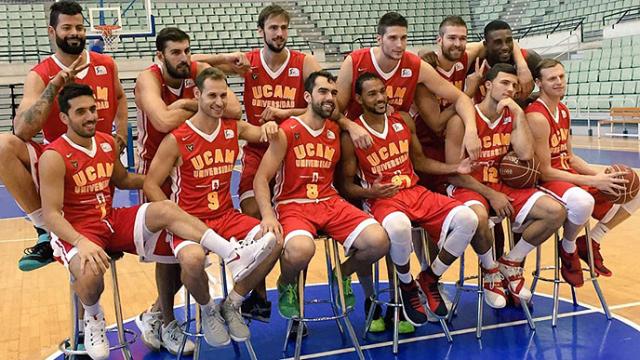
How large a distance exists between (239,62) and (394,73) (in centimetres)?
108

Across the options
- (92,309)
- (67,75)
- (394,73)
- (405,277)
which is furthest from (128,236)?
(394,73)

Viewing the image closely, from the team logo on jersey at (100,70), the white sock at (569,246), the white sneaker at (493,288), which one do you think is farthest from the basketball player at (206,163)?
the white sock at (569,246)

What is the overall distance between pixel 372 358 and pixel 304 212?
39.0 inches

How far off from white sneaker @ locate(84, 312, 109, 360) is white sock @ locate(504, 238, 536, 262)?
260 cm

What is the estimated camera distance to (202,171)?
3.93m

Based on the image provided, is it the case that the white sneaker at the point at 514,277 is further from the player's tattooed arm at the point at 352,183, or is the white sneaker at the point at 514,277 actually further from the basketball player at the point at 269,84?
the basketball player at the point at 269,84

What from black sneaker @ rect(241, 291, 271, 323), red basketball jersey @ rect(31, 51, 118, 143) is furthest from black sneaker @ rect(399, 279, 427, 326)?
red basketball jersey @ rect(31, 51, 118, 143)

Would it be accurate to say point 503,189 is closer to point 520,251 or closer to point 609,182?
point 520,251

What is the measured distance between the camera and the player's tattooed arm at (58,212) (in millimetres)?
3422

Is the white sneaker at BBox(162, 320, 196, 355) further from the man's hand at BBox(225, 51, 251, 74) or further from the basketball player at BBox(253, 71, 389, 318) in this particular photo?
the man's hand at BBox(225, 51, 251, 74)

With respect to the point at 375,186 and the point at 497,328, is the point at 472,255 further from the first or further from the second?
the point at 375,186

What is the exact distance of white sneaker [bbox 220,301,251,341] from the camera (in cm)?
370

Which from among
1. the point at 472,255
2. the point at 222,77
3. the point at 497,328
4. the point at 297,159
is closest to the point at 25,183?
the point at 222,77

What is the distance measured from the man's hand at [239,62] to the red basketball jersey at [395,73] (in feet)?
2.42
